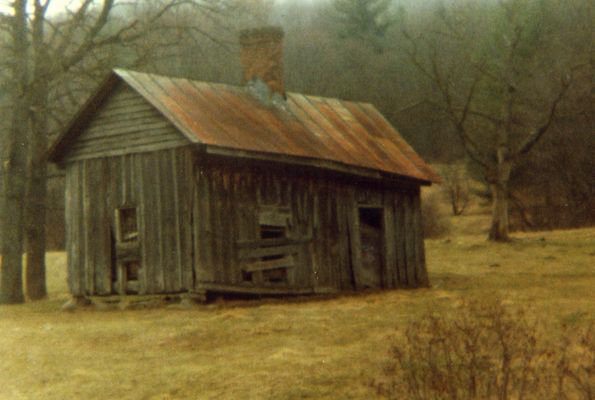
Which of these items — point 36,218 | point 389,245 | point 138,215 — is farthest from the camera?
point 36,218

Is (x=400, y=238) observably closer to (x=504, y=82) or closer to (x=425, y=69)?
(x=504, y=82)

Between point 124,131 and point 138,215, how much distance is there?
1.85 m

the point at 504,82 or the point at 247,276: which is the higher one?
the point at 504,82

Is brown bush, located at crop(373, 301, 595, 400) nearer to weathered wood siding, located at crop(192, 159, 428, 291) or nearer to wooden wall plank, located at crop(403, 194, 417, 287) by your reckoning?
weathered wood siding, located at crop(192, 159, 428, 291)

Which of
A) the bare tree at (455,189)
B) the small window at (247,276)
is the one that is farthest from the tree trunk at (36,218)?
the bare tree at (455,189)

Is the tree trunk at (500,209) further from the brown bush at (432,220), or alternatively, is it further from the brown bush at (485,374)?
the brown bush at (485,374)

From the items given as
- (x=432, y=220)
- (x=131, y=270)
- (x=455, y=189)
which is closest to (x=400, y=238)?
(x=131, y=270)

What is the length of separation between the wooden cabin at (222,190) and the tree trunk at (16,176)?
8.81ft

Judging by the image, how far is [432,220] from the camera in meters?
48.8

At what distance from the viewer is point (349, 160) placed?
78.2 feet

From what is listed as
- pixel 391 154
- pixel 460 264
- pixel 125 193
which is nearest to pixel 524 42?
pixel 460 264

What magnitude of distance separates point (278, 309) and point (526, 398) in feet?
32.0

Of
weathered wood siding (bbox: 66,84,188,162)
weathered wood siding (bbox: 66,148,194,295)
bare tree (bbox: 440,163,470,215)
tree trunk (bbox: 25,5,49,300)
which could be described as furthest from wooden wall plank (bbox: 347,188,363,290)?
bare tree (bbox: 440,163,470,215)

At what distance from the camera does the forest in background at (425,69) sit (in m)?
28.5
